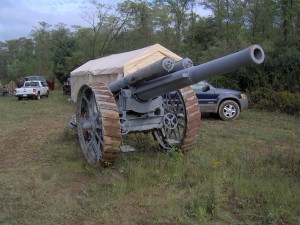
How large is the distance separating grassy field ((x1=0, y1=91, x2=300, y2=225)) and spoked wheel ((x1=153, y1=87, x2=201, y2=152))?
0.30 m

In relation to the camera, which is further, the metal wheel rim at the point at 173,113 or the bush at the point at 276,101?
the bush at the point at 276,101

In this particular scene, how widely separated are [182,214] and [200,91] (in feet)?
31.0

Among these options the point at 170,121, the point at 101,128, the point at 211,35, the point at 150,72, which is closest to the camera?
the point at 150,72

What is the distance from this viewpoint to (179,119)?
314 inches

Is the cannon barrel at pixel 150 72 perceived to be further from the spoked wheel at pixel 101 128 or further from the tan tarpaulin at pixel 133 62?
the tan tarpaulin at pixel 133 62

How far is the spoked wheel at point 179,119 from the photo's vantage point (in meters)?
7.61

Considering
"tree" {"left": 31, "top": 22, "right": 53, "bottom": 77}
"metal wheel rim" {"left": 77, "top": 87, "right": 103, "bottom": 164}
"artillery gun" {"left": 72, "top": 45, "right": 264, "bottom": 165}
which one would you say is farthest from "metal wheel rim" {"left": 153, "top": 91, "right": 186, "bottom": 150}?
"tree" {"left": 31, "top": 22, "right": 53, "bottom": 77}

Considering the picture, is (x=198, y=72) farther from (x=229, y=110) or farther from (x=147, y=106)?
(x=229, y=110)

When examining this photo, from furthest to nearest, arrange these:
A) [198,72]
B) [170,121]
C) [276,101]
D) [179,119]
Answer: [276,101], [179,119], [170,121], [198,72]

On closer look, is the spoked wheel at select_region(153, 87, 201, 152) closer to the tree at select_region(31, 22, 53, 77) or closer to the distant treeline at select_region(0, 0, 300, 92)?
the distant treeline at select_region(0, 0, 300, 92)

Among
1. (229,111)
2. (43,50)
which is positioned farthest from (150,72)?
(43,50)

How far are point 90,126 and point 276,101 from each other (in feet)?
36.7

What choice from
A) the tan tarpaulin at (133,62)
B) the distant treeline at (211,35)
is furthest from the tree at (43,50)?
the tan tarpaulin at (133,62)

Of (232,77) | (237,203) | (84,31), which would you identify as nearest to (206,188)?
(237,203)
